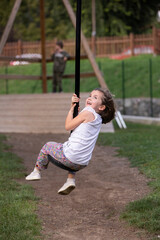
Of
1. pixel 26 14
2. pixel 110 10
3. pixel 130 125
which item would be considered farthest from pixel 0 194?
pixel 26 14

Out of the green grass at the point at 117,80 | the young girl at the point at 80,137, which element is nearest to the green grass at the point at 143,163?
the young girl at the point at 80,137

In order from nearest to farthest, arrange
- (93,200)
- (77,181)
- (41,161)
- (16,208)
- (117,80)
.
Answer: (41,161) → (16,208) → (93,200) → (77,181) → (117,80)

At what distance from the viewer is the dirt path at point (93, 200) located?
4.72 meters

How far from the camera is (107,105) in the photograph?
4605 mm

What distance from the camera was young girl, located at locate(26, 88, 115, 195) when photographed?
175 inches

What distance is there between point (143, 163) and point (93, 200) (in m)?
2.14

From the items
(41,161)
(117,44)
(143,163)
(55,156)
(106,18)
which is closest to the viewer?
(55,156)

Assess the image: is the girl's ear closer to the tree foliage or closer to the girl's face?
the girl's face

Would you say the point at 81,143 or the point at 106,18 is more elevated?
the point at 106,18

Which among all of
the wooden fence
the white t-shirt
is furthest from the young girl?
the wooden fence

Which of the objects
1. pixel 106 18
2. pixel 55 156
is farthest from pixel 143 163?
pixel 106 18

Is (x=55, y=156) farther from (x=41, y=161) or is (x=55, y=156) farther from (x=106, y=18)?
(x=106, y=18)

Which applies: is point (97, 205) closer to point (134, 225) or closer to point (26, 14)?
point (134, 225)

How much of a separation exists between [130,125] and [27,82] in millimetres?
11940
